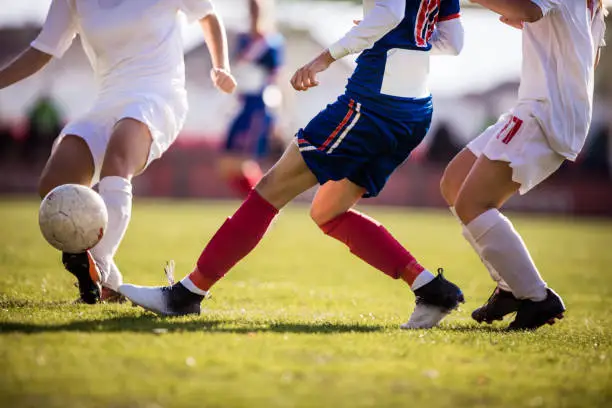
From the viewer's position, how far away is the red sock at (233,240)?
4340 millimetres

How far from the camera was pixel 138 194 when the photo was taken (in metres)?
24.0

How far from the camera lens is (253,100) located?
36.1ft

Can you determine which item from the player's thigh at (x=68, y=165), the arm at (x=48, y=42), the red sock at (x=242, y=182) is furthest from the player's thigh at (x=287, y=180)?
the red sock at (x=242, y=182)

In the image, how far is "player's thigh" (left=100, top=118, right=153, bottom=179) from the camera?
4.84 metres

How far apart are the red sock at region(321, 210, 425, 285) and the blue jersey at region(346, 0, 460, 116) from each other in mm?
695

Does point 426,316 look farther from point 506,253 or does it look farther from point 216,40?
point 216,40

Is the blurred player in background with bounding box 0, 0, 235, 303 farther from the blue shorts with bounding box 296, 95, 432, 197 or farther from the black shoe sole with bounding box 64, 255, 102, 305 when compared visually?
the blue shorts with bounding box 296, 95, 432, 197

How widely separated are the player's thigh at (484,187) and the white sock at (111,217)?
1.87 meters

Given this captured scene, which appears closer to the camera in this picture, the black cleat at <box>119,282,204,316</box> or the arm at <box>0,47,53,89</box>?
the black cleat at <box>119,282,204,316</box>

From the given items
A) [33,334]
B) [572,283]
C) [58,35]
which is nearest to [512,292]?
[33,334]

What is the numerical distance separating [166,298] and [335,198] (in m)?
1.04

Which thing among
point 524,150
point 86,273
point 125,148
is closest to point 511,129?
point 524,150

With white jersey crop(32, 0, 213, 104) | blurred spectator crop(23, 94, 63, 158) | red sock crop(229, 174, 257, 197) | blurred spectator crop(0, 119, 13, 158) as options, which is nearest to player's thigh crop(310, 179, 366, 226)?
white jersey crop(32, 0, 213, 104)

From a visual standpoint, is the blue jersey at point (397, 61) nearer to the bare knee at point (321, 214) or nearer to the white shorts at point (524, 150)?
the white shorts at point (524, 150)
